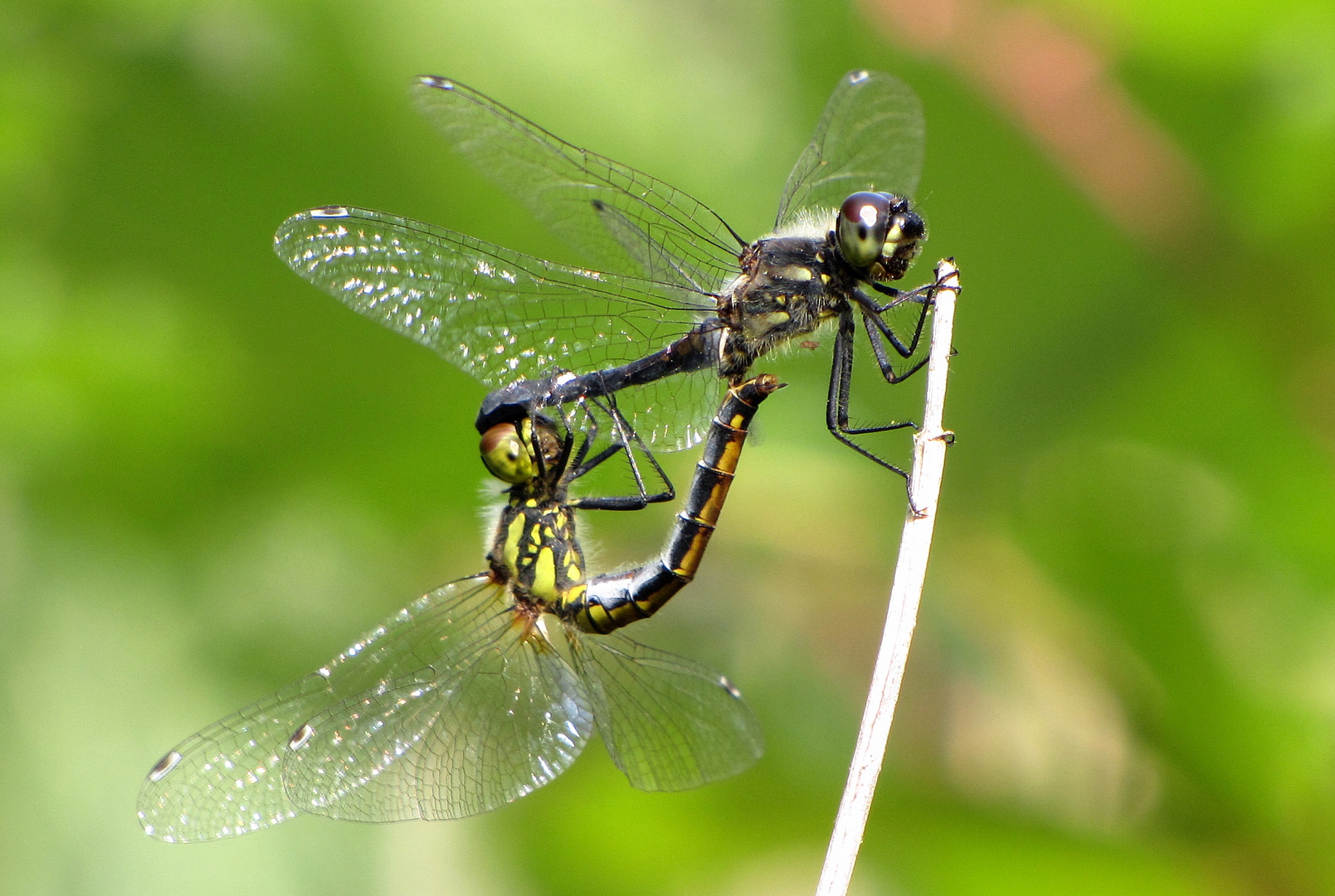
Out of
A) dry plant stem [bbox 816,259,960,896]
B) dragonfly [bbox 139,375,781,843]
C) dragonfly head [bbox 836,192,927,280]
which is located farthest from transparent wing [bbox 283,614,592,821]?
dragonfly head [bbox 836,192,927,280]

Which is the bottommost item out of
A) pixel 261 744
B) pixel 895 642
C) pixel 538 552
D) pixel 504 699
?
pixel 261 744

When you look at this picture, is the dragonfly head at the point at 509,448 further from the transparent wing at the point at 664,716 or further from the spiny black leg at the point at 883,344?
the spiny black leg at the point at 883,344

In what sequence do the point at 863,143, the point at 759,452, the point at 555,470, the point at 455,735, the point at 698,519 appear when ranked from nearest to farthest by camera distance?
the point at 698,519 < the point at 455,735 < the point at 555,470 < the point at 863,143 < the point at 759,452

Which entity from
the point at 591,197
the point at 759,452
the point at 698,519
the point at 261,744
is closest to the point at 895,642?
the point at 698,519

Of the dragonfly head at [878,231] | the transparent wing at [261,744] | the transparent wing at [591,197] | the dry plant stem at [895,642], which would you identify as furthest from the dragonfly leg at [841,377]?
the transparent wing at [261,744]

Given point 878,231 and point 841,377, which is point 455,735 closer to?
point 841,377

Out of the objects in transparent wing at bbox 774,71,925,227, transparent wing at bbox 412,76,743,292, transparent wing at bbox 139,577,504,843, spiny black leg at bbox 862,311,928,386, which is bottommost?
transparent wing at bbox 139,577,504,843

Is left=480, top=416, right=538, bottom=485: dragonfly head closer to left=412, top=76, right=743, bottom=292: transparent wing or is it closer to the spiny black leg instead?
left=412, top=76, right=743, bottom=292: transparent wing

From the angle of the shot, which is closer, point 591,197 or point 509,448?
point 509,448
